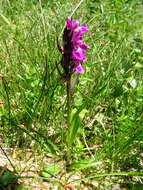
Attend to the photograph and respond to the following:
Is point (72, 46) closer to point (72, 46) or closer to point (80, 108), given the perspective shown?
point (72, 46)

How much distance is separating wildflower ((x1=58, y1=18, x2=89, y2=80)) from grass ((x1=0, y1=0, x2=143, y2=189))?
0.22 feet

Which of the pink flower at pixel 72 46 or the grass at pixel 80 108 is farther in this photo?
the grass at pixel 80 108

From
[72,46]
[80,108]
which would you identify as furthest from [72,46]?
[80,108]

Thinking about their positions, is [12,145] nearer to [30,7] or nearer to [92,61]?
[92,61]

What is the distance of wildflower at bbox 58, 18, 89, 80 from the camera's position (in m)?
1.94

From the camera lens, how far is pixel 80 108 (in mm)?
2113

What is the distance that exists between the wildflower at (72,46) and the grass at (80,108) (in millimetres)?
66

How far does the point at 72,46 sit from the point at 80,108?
0.33 meters

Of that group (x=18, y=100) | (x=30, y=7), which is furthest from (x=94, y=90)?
(x=30, y=7)

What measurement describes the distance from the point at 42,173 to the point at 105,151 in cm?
34

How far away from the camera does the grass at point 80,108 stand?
83.7 inches

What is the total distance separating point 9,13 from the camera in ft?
11.8

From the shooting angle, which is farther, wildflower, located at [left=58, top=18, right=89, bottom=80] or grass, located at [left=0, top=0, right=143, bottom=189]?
grass, located at [left=0, top=0, right=143, bottom=189]

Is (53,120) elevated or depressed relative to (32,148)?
elevated
